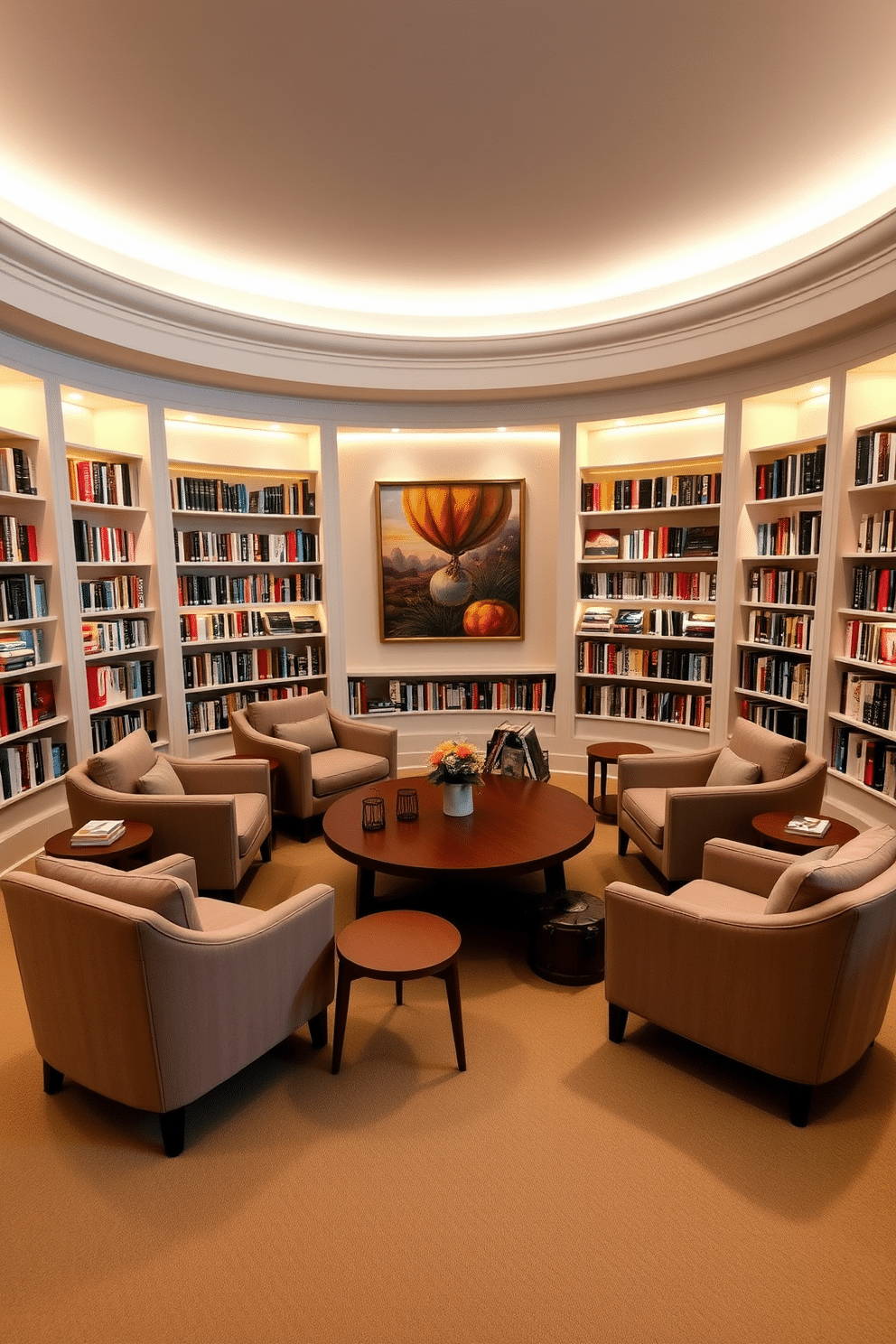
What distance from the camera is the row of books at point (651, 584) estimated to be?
5957 millimetres

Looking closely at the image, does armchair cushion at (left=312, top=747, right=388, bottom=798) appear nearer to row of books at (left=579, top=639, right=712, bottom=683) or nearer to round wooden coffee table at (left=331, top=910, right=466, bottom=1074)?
round wooden coffee table at (left=331, top=910, right=466, bottom=1074)

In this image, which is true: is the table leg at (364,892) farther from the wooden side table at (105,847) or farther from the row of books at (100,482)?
the row of books at (100,482)

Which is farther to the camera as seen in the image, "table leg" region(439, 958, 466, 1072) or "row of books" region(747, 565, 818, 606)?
"row of books" region(747, 565, 818, 606)

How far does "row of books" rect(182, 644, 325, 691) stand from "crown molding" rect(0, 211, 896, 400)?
2.10 meters

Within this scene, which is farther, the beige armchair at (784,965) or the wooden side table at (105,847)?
the wooden side table at (105,847)

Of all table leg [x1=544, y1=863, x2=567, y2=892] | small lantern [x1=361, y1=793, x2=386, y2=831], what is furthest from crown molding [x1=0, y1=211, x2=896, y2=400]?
table leg [x1=544, y1=863, x2=567, y2=892]

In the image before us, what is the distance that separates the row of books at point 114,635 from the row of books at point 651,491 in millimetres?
3674

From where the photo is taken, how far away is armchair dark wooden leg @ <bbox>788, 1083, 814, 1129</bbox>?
2.45 m

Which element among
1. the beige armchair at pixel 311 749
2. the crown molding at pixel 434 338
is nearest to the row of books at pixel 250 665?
the beige armchair at pixel 311 749

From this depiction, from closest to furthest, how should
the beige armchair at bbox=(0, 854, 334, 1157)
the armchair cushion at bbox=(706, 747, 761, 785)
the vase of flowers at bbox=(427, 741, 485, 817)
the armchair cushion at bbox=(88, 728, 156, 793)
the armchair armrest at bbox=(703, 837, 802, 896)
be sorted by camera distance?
the beige armchair at bbox=(0, 854, 334, 1157) < the armchair armrest at bbox=(703, 837, 802, 896) < the vase of flowers at bbox=(427, 741, 485, 817) < the armchair cushion at bbox=(88, 728, 156, 793) < the armchair cushion at bbox=(706, 747, 761, 785)

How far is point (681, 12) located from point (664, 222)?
68.2 inches

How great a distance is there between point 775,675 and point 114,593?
15.9 feet

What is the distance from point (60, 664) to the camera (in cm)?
486

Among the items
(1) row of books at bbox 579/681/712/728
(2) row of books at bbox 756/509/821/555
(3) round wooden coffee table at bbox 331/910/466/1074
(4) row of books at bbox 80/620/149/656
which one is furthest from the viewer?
(1) row of books at bbox 579/681/712/728
